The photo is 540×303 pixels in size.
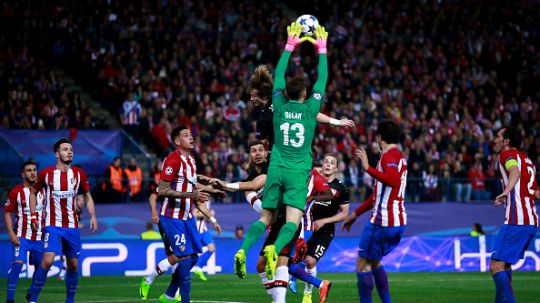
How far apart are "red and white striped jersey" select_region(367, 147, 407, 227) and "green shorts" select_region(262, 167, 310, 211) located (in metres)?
1.19

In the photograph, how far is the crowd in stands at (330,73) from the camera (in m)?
29.9

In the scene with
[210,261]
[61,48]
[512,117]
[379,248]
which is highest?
[61,48]

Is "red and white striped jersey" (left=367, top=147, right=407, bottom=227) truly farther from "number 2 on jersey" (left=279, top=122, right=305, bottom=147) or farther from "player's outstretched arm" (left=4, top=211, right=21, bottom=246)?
"player's outstretched arm" (left=4, top=211, right=21, bottom=246)

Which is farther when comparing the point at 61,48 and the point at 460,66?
the point at 460,66

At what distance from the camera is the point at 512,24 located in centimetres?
4259

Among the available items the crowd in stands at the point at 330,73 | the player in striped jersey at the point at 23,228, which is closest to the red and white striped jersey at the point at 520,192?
the player in striped jersey at the point at 23,228

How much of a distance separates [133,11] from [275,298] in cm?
2482

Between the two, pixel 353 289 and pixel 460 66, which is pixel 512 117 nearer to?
pixel 460 66

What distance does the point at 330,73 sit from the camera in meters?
36.7

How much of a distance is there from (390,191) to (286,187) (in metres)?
1.62

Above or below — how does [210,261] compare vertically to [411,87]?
below

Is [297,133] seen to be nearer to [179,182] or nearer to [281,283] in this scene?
[281,283]

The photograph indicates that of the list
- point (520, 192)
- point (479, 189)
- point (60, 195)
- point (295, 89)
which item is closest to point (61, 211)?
point (60, 195)

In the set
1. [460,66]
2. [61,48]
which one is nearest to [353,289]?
[61,48]
